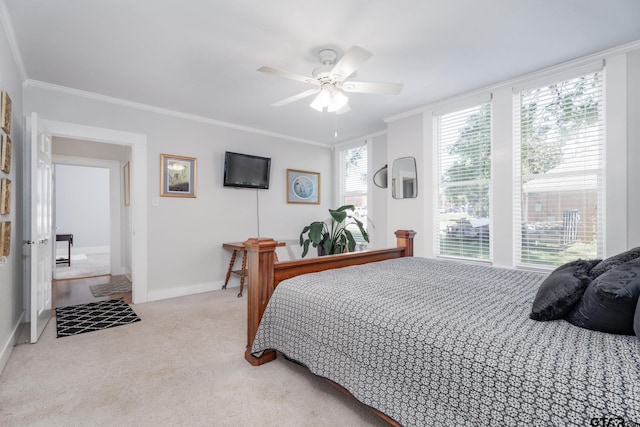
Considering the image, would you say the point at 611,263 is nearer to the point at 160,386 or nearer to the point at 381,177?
the point at 160,386

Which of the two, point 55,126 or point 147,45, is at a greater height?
point 147,45

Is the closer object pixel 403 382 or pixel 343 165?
pixel 403 382

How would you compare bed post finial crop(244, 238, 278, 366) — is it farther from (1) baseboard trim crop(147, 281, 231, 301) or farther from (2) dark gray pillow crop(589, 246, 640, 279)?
(1) baseboard trim crop(147, 281, 231, 301)

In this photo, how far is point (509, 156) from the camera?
10.1ft

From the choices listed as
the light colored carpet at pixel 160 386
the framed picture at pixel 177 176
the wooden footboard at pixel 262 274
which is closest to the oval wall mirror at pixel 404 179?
the wooden footboard at pixel 262 274

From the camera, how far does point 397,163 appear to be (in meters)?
4.06

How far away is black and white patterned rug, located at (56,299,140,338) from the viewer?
9.36 ft

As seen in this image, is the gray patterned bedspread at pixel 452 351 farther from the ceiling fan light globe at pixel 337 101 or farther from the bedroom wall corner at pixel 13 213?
the bedroom wall corner at pixel 13 213

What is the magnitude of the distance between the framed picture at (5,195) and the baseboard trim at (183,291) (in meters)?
1.78

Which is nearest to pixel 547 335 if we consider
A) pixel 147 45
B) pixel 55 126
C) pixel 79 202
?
pixel 147 45

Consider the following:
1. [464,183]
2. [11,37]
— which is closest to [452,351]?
[464,183]

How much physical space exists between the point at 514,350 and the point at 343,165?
4.67 meters

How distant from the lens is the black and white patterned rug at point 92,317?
9.36ft

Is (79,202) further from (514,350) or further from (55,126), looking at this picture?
(514,350)
